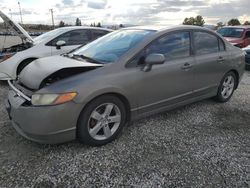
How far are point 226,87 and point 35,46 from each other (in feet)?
14.8

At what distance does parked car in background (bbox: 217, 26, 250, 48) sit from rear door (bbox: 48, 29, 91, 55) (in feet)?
22.6

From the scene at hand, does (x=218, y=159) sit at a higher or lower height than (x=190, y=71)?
lower

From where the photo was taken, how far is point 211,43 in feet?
15.4

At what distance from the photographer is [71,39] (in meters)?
6.86

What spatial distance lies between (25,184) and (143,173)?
122cm

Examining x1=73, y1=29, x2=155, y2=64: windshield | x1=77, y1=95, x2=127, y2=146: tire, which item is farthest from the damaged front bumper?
x1=73, y1=29, x2=155, y2=64: windshield

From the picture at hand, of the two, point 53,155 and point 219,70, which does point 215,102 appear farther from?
point 53,155

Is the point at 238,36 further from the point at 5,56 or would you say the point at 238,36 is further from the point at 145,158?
the point at 145,158

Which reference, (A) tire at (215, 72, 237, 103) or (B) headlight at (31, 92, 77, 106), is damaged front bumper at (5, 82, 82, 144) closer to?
(B) headlight at (31, 92, 77, 106)

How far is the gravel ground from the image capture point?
2.71 meters

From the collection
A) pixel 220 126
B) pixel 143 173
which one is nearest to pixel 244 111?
pixel 220 126

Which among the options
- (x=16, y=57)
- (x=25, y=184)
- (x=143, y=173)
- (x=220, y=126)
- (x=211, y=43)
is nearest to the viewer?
(x=25, y=184)

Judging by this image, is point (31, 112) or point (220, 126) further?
point (220, 126)

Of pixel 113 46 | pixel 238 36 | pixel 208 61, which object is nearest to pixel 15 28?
pixel 113 46
